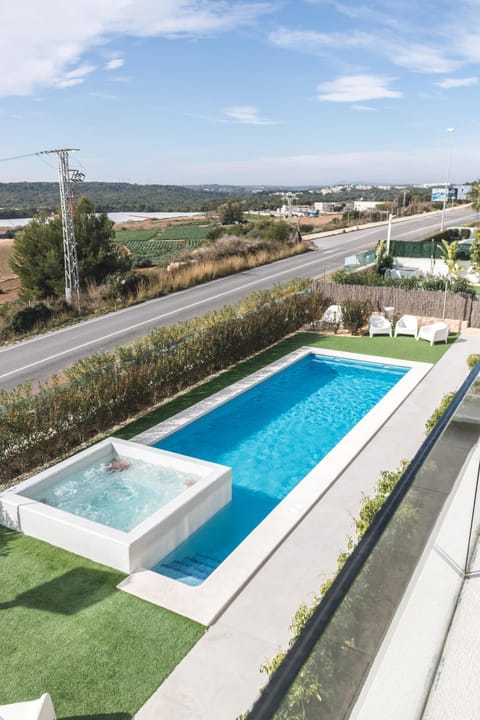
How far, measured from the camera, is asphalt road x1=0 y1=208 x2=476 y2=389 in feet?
55.2

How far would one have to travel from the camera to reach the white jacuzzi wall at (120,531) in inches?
266

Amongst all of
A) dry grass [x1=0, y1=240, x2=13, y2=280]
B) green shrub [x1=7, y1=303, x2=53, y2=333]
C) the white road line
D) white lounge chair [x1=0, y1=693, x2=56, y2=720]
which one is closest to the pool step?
white lounge chair [x1=0, y1=693, x2=56, y2=720]

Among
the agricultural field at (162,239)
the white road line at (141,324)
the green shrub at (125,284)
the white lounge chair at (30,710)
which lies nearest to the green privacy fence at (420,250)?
the white road line at (141,324)

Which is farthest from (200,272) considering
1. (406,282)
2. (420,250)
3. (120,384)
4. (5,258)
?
(5,258)

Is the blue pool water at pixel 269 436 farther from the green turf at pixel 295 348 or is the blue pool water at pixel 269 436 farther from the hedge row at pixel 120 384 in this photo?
the hedge row at pixel 120 384

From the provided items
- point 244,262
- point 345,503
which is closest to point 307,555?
point 345,503

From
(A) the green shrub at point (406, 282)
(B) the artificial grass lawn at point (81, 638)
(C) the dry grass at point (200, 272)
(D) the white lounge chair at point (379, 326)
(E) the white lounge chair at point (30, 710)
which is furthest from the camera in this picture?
(C) the dry grass at point (200, 272)

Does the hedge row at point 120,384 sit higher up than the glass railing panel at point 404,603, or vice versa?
the glass railing panel at point 404,603

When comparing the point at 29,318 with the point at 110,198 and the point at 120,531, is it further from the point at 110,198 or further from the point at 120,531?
the point at 110,198

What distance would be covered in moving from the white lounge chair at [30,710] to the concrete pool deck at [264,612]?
777 millimetres

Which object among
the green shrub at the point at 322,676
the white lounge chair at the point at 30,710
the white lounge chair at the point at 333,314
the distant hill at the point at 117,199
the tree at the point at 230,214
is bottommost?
the white lounge chair at the point at 30,710

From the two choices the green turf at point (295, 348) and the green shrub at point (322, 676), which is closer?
the green shrub at point (322, 676)

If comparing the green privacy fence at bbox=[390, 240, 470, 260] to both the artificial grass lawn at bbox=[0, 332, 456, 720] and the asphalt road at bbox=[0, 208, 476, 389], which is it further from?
the artificial grass lawn at bbox=[0, 332, 456, 720]

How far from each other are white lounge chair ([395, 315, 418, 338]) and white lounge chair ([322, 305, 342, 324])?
1.97 meters
